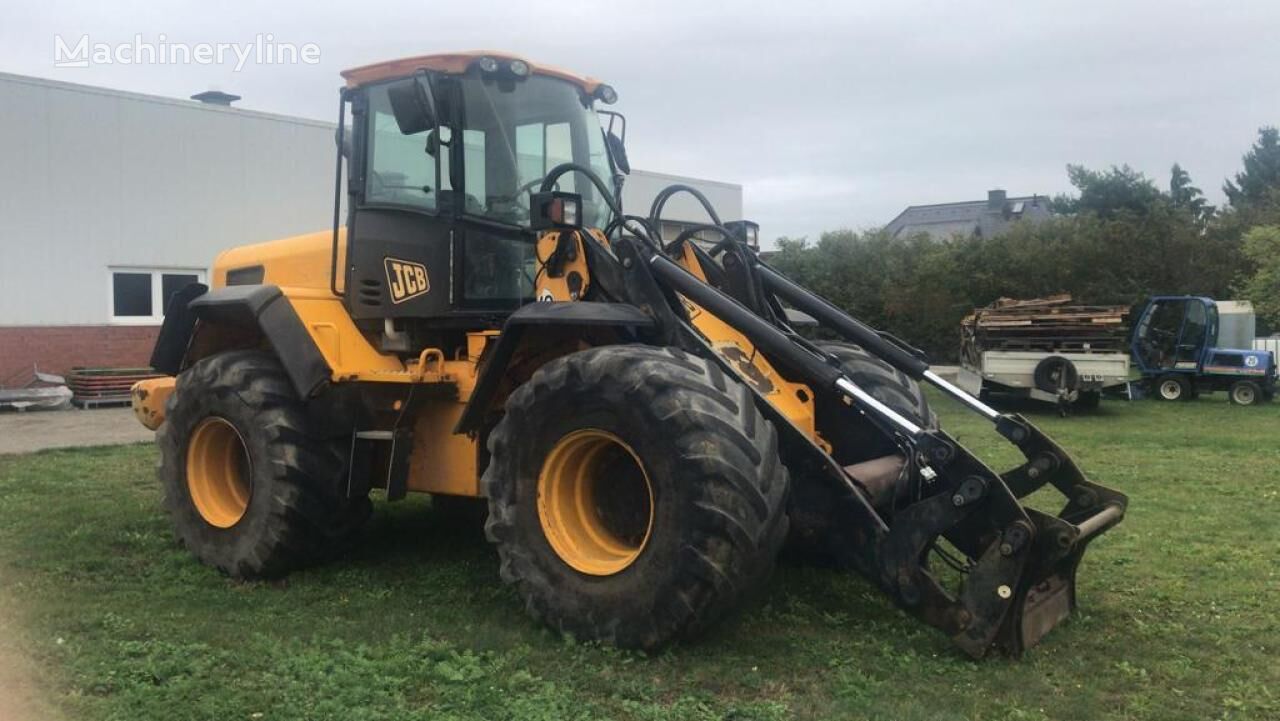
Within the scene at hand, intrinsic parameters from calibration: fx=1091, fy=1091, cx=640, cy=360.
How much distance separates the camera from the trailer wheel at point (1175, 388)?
2031 cm

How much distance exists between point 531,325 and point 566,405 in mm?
751

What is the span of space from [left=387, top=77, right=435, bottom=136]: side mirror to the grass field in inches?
102

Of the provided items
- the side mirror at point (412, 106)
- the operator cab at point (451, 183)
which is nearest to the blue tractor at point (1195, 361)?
the operator cab at point (451, 183)

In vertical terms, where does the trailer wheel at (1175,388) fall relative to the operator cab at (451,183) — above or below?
below

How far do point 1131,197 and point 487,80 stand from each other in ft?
141

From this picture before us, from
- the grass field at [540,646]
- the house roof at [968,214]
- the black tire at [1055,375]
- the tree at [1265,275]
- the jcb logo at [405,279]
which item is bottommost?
the grass field at [540,646]

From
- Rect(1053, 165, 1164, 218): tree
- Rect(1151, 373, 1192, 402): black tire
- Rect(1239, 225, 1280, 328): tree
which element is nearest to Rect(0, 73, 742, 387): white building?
Rect(1151, 373, 1192, 402): black tire

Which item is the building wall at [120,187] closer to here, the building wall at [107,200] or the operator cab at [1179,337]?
the building wall at [107,200]

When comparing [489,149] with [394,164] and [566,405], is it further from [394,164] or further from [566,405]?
[566,405]

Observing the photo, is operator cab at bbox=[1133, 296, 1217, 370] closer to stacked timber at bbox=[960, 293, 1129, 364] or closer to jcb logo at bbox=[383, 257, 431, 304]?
stacked timber at bbox=[960, 293, 1129, 364]

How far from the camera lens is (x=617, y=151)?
23.4ft

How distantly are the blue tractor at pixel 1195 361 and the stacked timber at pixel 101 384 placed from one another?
17.7m

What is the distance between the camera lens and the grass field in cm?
434

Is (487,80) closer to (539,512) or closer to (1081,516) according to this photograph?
(539,512)
